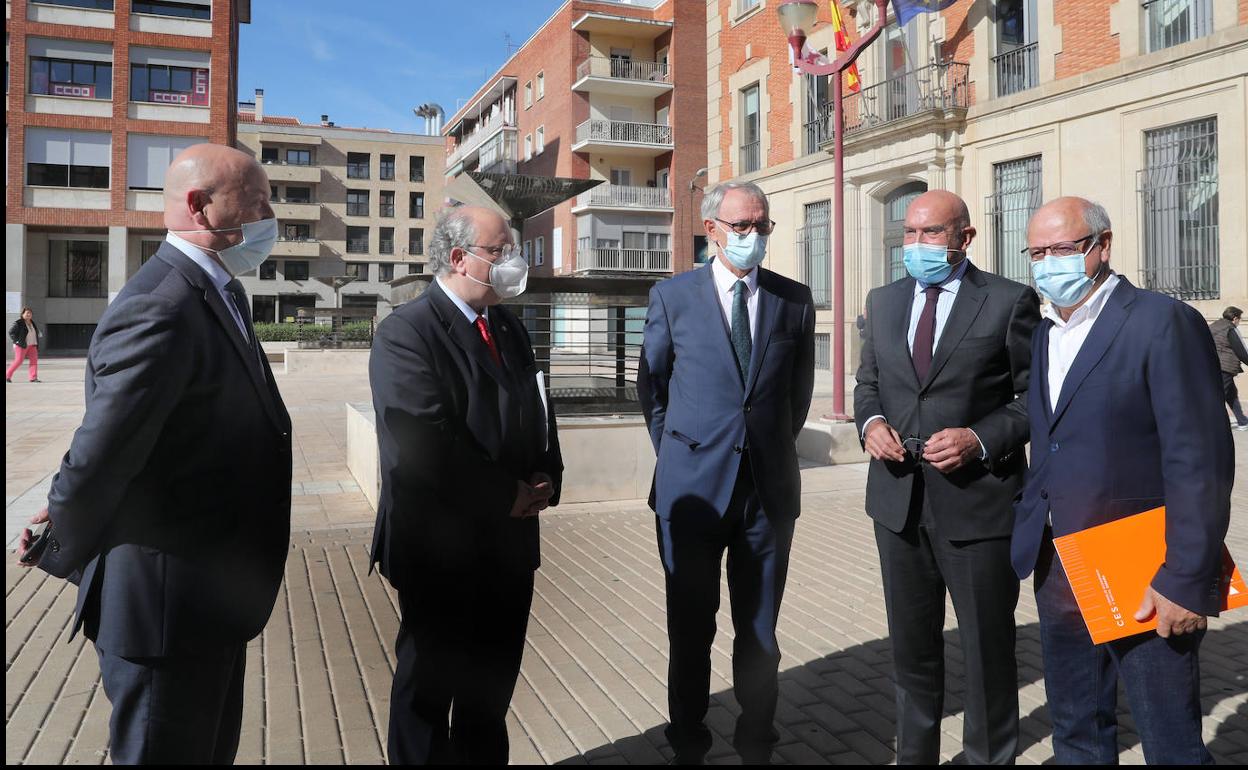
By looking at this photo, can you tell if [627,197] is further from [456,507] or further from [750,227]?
[456,507]

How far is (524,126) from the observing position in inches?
1969

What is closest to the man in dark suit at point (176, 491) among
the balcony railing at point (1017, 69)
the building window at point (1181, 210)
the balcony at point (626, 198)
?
the building window at point (1181, 210)

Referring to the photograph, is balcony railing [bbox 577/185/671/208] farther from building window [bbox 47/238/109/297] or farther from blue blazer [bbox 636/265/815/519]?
blue blazer [bbox 636/265/815/519]

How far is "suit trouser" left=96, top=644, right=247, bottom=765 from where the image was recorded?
2.14 metres

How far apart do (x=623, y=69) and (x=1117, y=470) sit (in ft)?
144

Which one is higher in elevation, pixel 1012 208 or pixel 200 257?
pixel 1012 208

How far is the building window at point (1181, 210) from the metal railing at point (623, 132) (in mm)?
28376

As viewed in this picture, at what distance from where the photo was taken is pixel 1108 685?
8.85 feet

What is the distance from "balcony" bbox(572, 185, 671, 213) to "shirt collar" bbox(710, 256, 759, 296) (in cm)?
3925

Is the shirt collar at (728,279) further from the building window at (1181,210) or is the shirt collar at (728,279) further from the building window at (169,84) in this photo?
the building window at (169,84)

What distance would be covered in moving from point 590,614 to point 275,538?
2.90 meters

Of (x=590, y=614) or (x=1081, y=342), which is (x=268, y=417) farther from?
(x=590, y=614)

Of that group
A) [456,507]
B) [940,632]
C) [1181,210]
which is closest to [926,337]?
[940,632]

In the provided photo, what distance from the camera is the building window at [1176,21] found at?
1614 cm
